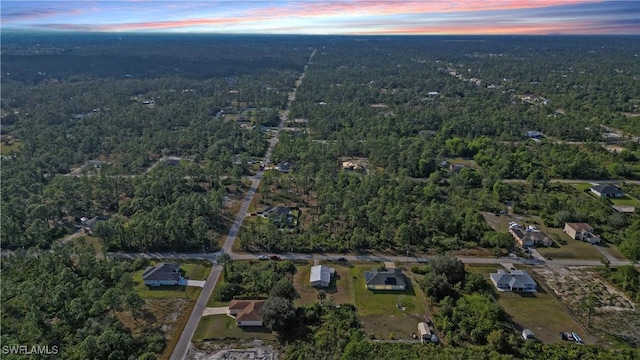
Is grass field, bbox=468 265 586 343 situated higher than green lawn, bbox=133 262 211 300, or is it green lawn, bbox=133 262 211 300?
green lawn, bbox=133 262 211 300

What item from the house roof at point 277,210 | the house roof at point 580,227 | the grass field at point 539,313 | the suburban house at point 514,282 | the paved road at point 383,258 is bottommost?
the grass field at point 539,313

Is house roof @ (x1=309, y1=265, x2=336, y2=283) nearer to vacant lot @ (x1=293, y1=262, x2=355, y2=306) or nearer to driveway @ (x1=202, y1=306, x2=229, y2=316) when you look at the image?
vacant lot @ (x1=293, y1=262, x2=355, y2=306)

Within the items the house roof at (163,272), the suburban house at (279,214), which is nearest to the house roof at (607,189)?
the suburban house at (279,214)

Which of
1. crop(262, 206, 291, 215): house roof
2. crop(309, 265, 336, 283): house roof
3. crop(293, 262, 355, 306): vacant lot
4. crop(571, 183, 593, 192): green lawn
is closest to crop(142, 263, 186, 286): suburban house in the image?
crop(293, 262, 355, 306): vacant lot

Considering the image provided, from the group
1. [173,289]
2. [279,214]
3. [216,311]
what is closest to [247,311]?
[216,311]

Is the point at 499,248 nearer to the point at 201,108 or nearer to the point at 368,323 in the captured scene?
the point at 368,323

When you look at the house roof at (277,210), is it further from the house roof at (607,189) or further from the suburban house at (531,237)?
the house roof at (607,189)
